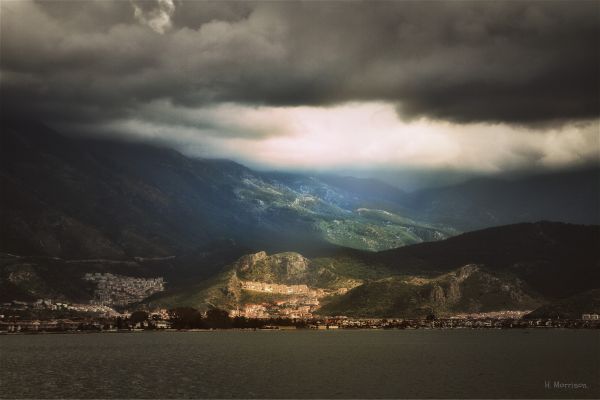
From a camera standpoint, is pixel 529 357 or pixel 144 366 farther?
pixel 529 357

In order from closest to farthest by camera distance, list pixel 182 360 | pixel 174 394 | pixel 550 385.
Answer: pixel 174 394, pixel 550 385, pixel 182 360

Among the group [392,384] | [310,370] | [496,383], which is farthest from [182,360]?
[496,383]

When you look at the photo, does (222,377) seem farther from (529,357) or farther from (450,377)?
(529,357)

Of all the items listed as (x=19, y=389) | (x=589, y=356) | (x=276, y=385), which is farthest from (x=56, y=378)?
(x=589, y=356)

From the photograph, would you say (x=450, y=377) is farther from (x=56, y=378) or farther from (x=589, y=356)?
(x=56, y=378)

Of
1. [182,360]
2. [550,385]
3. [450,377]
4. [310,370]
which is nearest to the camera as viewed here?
[550,385]

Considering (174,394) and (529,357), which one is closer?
(174,394)

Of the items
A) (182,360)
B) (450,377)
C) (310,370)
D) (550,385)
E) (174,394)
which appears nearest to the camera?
(174,394)

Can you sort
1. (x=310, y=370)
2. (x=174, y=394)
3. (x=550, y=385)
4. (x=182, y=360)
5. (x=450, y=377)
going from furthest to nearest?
(x=182, y=360), (x=310, y=370), (x=450, y=377), (x=550, y=385), (x=174, y=394)
